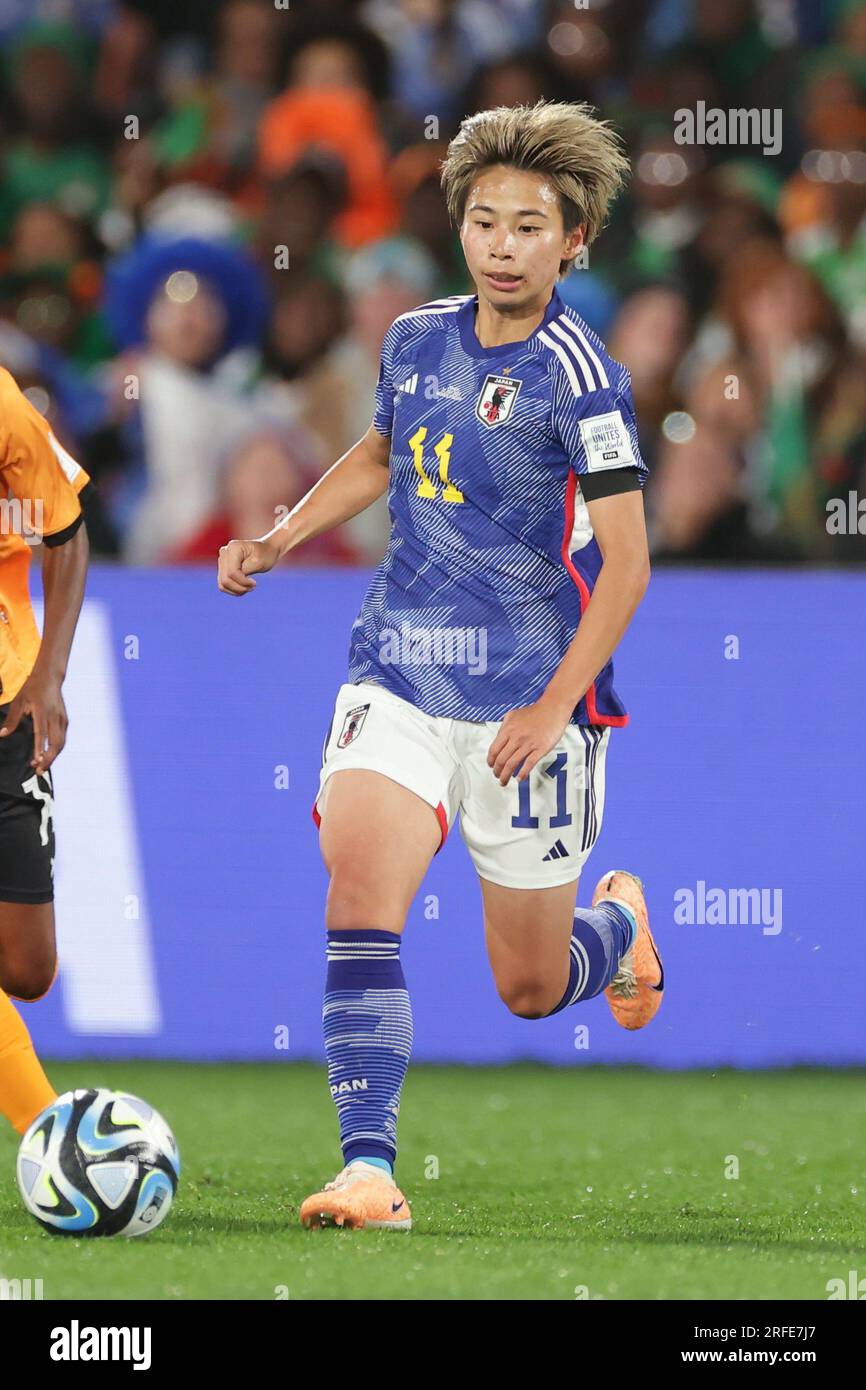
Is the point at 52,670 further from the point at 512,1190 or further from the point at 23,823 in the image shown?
the point at 512,1190

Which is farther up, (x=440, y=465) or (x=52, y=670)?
(x=440, y=465)

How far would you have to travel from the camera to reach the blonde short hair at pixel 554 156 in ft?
14.2

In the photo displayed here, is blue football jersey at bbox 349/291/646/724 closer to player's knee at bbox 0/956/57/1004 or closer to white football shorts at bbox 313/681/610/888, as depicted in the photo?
white football shorts at bbox 313/681/610/888

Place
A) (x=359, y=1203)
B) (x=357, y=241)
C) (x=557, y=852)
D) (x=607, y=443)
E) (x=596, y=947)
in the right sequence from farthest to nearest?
(x=357, y=241)
(x=596, y=947)
(x=557, y=852)
(x=607, y=443)
(x=359, y=1203)

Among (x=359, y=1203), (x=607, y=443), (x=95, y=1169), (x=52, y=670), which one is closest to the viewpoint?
(x=95, y=1169)

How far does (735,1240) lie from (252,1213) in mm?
938

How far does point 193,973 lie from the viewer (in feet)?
20.7

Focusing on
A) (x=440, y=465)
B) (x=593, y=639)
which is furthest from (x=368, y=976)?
(x=440, y=465)

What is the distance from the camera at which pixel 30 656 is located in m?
4.82

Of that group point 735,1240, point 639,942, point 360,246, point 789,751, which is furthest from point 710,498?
point 735,1240

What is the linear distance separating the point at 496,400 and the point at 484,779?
75cm

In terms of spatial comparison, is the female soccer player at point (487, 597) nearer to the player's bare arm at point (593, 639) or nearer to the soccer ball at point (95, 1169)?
the player's bare arm at point (593, 639)

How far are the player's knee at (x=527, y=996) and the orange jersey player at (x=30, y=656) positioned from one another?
107 cm

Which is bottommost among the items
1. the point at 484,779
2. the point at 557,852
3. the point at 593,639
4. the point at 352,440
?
the point at 557,852
